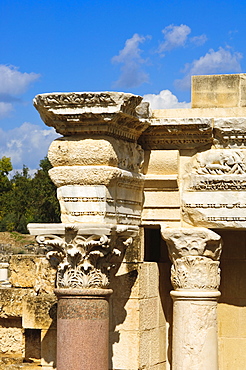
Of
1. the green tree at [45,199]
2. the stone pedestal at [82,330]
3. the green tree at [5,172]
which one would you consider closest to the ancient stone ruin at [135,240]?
the stone pedestal at [82,330]

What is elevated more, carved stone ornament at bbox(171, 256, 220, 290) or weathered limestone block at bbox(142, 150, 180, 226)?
weathered limestone block at bbox(142, 150, 180, 226)

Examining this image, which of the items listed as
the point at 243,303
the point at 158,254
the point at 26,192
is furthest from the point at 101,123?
the point at 26,192

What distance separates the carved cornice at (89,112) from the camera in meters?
8.53

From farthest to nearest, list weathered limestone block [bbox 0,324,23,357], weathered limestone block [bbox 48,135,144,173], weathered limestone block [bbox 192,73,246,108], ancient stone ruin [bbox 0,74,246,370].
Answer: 1. weathered limestone block [bbox 0,324,23,357]
2. weathered limestone block [bbox 192,73,246,108]
3. weathered limestone block [bbox 48,135,144,173]
4. ancient stone ruin [bbox 0,74,246,370]

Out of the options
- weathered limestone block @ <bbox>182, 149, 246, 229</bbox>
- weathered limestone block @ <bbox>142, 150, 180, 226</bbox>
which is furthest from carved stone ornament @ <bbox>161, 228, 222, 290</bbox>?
weathered limestone block @ <bbox>142, 150, 180, 226</bbox>

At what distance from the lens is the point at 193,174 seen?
9.58m

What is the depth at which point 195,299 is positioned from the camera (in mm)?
9391

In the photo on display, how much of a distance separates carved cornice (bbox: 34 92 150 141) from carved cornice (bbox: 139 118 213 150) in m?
0.46

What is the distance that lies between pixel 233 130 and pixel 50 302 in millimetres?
3304

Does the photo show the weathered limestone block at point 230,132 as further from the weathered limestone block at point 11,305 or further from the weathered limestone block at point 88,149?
the weathered limestone block at point 11,305

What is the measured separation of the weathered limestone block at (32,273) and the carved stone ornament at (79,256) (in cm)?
167

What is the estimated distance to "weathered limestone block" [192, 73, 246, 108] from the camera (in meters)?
9.69

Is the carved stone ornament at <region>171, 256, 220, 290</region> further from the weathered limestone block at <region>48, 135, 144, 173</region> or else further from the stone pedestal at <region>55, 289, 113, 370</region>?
the weathered limestone block at <region>48, 135, 144, 173</region>

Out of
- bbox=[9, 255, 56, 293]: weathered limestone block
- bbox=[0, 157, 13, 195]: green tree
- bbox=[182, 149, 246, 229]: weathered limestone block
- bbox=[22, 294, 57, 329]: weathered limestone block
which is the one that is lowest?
bbox=[22, 294, 57, 329]: weathered limestone block
